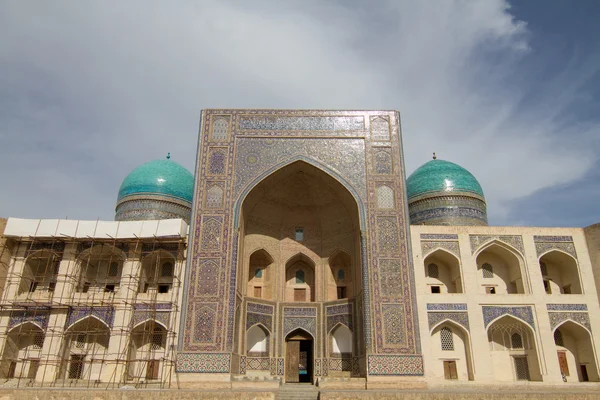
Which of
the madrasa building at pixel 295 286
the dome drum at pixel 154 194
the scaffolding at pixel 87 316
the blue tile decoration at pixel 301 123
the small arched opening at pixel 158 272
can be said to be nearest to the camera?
the madrasa building at pixel 295 286

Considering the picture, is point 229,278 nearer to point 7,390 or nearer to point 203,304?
point 203,304

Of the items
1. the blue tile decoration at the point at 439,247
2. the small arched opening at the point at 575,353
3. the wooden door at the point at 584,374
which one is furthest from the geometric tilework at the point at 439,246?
the wooden door at the point at 584,374

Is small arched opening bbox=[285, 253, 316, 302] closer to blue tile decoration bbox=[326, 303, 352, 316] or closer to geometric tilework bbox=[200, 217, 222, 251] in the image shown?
blue tile decoration bbox=[326, 303, 352, 316]

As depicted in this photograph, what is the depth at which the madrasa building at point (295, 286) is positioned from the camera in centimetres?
1181

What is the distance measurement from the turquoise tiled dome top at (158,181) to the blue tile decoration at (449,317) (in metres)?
9.41

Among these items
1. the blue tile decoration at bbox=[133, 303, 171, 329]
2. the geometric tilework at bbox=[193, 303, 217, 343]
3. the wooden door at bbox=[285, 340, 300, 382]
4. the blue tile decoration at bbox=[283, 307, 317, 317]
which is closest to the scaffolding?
the blue tile decoration at bbox=[133, 303, 171, 329]

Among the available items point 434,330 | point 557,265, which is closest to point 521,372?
point 434,330

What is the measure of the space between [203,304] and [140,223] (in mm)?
3391

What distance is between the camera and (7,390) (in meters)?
9.18

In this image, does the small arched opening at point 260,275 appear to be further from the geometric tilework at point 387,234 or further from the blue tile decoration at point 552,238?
the blue tile decoration at point 552,238

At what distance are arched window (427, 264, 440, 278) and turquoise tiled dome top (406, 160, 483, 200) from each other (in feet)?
13.0

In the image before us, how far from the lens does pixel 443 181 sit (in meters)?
17.2

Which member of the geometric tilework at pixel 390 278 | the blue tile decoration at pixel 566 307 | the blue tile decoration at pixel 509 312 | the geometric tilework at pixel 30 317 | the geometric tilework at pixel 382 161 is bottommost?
the geometric tilework at pixel 30 317

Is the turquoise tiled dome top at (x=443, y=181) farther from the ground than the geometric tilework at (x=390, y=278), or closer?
farther from the ground
